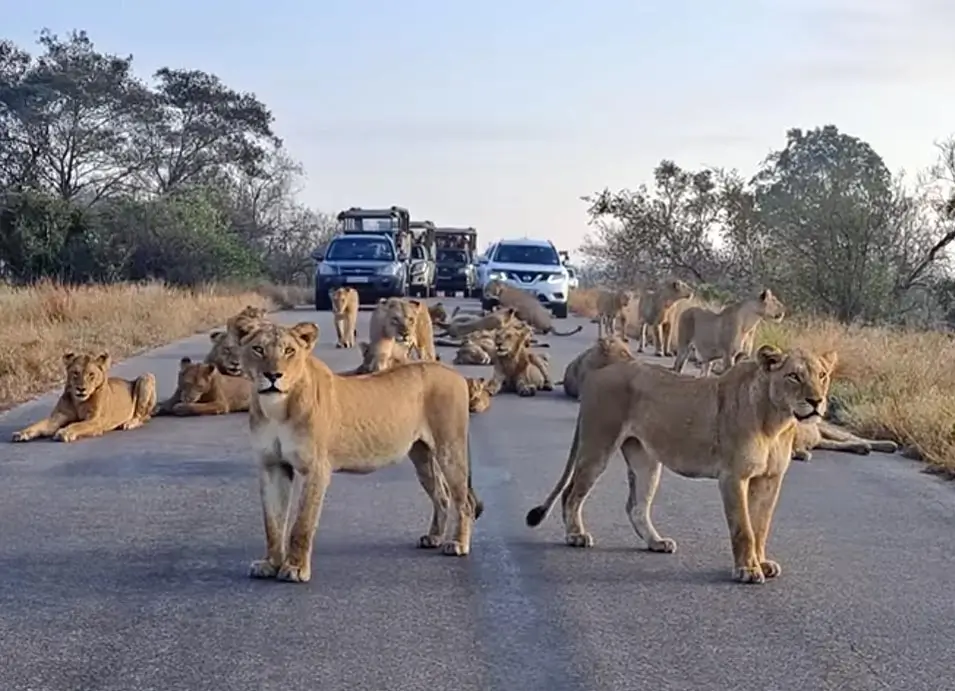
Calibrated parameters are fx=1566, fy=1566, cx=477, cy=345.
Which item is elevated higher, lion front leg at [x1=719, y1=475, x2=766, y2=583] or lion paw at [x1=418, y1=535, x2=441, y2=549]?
lion front leg at [x1=719, y1=475, x2=766, y2=583]

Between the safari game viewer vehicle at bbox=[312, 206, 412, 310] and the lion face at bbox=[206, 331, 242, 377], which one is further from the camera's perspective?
the safari game viewer vehicle at bbox=[312, 206, 412, 310]

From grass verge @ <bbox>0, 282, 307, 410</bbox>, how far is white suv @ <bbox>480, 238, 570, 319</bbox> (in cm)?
591

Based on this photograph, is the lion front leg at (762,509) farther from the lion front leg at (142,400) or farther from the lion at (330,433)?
the lion front leg at (142,400)

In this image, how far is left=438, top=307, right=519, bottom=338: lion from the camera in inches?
888

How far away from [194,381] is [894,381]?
728 cm

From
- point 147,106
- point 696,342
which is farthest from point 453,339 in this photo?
point 147,106

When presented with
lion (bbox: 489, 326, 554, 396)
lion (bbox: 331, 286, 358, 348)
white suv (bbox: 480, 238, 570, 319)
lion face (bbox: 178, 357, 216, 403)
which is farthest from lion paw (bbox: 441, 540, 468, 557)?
white suv (bbox: 480, 238, 570, 319)

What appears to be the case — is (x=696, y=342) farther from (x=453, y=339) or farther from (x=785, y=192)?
(x=785, y=192)

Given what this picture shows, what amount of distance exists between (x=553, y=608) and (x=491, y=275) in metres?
29.4

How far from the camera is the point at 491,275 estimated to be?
120ft

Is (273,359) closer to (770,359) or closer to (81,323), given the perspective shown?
(770,359)

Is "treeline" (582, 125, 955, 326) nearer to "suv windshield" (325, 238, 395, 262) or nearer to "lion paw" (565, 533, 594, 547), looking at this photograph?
"suv windshield" (325, 238, 395, 262)

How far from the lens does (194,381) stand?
15.0 m

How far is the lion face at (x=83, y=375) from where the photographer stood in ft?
43.4
